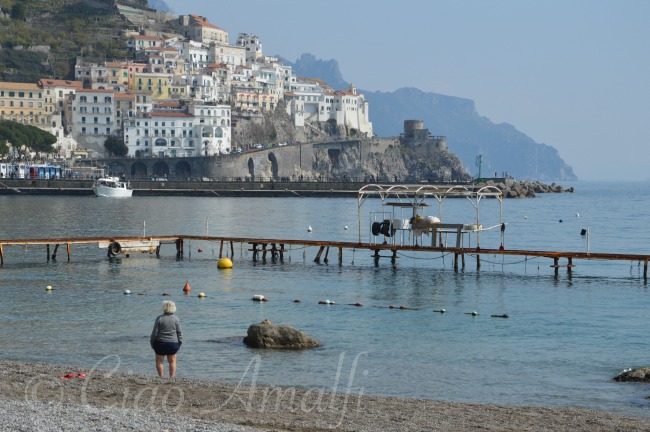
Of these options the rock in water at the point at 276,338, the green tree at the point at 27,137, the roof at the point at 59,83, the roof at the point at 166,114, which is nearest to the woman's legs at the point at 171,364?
the rock in water at the point at 276,338

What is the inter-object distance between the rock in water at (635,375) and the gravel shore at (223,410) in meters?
3.56

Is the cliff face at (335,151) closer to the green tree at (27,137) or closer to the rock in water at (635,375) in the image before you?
the green tree at (27,137)

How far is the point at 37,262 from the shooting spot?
50625mm

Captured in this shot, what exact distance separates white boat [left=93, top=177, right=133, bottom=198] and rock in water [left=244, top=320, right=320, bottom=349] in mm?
108147

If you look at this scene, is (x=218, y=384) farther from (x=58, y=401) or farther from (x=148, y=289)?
(x=148, y=289)

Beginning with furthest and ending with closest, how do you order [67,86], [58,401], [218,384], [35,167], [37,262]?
[67,86] < [35,167] < [37,262] < [218,384] < [58,401]

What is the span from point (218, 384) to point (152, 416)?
5.02m

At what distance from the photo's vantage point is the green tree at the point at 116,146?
161875mm

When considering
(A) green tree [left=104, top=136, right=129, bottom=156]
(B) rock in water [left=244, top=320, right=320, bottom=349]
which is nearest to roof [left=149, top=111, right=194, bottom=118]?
(A) green tree [left=104, top=136, right=129, bottom=156]

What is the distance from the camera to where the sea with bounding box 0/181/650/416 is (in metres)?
24.1

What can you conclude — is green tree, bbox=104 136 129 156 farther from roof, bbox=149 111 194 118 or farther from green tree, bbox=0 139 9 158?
green tree, bbox=0 139 9 158

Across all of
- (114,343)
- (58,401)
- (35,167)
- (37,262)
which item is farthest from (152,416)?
(35,167)

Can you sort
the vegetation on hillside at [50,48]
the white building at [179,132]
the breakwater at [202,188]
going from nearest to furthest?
the breakwater at [202,188] < the white building at [179,132] < the vegetation on hillside at [50,48]

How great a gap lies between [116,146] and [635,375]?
472 feet
